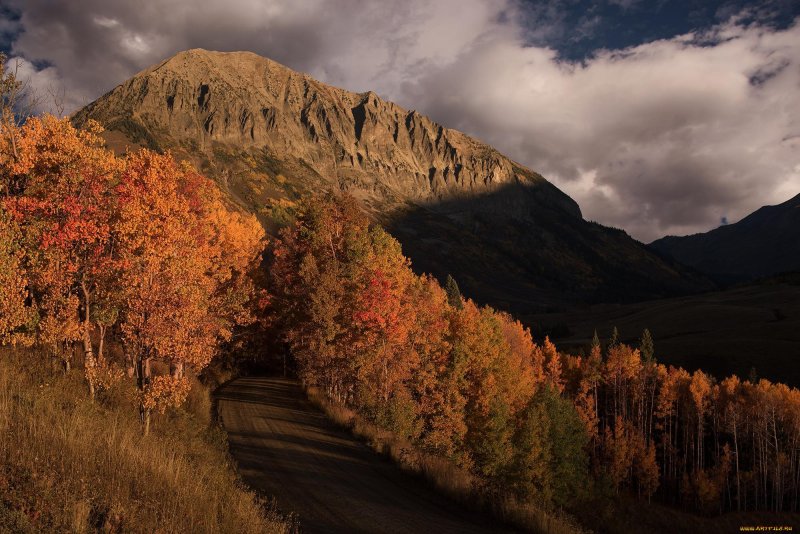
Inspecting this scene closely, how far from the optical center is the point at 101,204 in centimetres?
1798

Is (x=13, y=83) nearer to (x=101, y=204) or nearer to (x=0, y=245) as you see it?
(x=101, y=204)

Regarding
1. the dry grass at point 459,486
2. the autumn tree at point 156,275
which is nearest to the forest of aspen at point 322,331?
the autumn tree at point 156,275

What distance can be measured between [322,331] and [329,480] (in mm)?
19153

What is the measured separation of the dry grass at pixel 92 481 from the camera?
7324mm

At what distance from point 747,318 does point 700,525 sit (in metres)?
139

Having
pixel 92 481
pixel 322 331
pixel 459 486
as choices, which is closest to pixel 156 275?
pixel 92 481

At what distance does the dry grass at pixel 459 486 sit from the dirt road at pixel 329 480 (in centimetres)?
42

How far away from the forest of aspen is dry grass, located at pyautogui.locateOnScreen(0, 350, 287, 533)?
3.53 m

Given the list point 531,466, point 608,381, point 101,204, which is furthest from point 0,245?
point 608,381

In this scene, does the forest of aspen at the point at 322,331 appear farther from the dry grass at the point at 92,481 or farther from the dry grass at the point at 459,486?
the dry grass at the point at 92,481

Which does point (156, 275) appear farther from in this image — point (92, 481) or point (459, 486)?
point (459, 486)

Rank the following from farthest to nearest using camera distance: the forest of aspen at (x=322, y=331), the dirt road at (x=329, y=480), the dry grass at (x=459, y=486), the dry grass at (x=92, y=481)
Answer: the forest of aspen at (x=322, y=331)
the dry grass at (x=459, y=486)
the dirt road at (x=329, y=480)
the dry grass at (x=92, y=481)

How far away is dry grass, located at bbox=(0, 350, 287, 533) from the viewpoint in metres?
7.32

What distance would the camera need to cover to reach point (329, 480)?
16.1 meters
